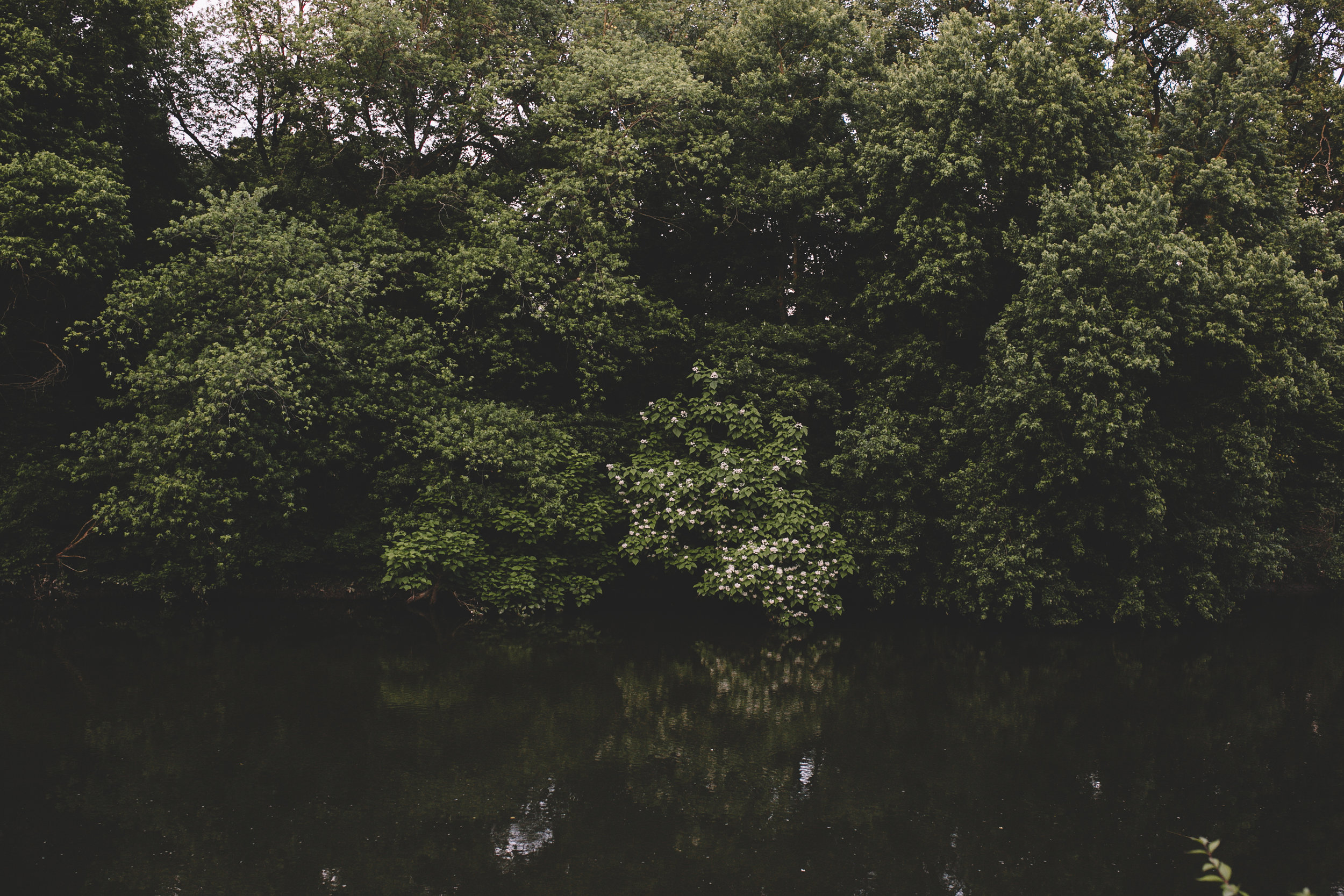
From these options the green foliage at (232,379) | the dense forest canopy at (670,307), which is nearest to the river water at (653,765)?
the green foliage at (232,379)

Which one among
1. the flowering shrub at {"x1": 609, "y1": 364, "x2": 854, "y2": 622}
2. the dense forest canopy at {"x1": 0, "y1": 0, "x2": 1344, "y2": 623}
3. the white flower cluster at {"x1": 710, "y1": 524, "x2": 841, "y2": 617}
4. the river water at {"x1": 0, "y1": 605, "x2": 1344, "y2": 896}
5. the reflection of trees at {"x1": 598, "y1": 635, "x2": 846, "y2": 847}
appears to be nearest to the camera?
the river water at {"x1": 0, "y1": 605, "x2": 1344, "y2": 896}

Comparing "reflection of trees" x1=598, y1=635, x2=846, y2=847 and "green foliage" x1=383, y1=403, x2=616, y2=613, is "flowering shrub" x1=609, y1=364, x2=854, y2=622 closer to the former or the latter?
"green foliage" x1=383, y1=403, x2=616, y2=613

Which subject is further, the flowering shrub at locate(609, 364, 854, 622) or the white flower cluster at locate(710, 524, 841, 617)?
the flowering shrub at locate(609, 364, 854, 622)

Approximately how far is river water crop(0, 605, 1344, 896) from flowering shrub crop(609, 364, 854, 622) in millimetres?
1512

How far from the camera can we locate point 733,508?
16.9m

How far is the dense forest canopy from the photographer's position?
14.8 m

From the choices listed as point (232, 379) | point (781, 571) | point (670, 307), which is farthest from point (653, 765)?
point (670, 307)

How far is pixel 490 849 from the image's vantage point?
7.27 m

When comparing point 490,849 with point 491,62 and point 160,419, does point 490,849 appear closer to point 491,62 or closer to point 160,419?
point 160,419

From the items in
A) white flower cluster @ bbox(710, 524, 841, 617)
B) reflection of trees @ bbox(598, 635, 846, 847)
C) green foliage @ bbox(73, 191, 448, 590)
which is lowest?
reflection of trees @ bbox(598, 635, 846, 847)

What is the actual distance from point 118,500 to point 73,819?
8439 millimetres

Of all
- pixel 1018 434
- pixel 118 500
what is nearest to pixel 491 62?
pixel 118 500

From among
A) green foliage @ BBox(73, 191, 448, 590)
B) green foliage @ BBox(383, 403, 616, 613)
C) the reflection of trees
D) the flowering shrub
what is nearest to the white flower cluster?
the flowering shrub

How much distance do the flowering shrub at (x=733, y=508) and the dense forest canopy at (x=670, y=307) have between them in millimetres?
97
